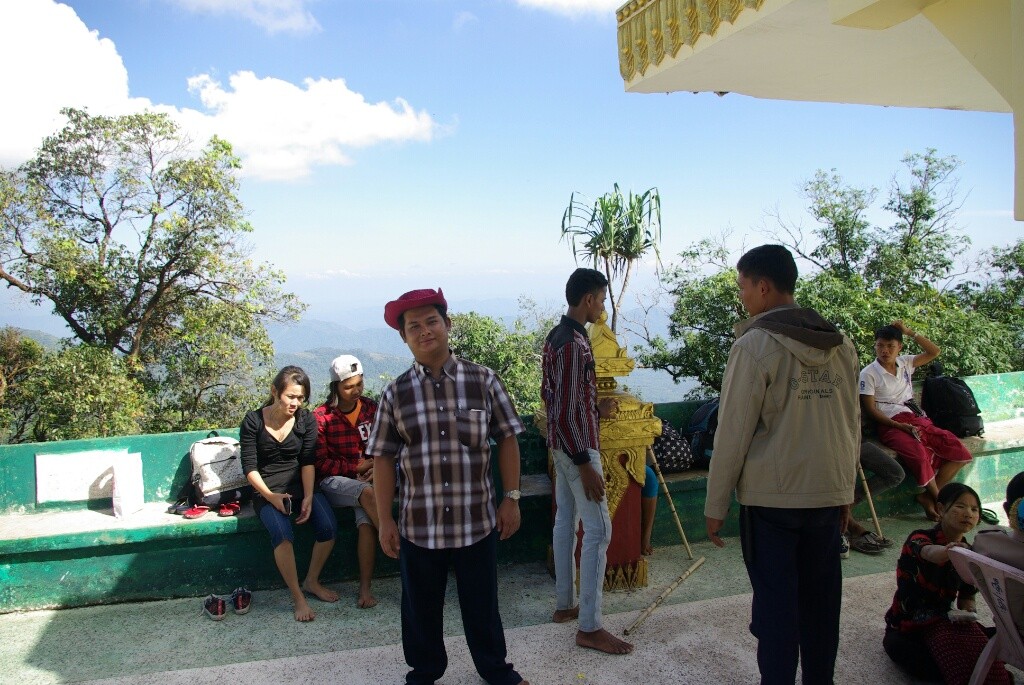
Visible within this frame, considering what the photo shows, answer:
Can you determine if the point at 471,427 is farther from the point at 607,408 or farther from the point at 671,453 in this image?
the point at 671,453

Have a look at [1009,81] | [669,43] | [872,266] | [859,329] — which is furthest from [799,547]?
[872,266]

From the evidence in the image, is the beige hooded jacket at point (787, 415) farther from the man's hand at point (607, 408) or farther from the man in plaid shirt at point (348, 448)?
the man in plaid shirt at point (348, 448)

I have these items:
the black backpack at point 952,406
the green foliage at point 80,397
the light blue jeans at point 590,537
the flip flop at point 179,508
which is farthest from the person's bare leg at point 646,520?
the green foliage at point 80,397

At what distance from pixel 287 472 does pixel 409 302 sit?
6.10ft

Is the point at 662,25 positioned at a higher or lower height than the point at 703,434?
higher

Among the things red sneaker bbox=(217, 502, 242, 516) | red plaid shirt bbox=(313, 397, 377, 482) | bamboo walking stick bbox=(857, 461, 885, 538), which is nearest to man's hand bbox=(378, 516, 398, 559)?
red plaid shirt bbox=(313, 397, 377, 482)

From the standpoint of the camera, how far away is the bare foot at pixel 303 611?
12.9 ft

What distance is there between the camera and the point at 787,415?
2.61m

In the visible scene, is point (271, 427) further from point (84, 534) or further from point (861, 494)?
point (861, 494)

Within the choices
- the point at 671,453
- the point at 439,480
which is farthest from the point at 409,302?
the point at 671,453

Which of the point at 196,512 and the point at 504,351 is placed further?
the point at 504,351

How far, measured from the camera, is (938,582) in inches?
124

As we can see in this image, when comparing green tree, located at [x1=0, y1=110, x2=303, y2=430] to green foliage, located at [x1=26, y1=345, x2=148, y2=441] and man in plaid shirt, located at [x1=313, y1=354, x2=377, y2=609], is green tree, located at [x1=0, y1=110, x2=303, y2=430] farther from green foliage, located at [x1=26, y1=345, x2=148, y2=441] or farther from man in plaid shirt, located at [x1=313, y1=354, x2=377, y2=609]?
man in plaid shirt, located at [x1=313, y1=354, x2=377, y2=609]

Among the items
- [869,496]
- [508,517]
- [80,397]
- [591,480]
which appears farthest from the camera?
[80,397]
